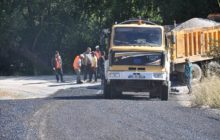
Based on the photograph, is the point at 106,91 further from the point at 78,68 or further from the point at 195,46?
the point at 78,68

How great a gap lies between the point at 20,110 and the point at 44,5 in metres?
31.4

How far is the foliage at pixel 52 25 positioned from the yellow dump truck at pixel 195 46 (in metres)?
14.7

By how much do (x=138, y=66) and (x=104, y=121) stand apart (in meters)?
8.59

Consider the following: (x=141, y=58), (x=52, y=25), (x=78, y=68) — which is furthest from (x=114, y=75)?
(x=52, y=25)

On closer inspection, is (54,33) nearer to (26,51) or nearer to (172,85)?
(26,51)

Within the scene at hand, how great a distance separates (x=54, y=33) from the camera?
2030 inches

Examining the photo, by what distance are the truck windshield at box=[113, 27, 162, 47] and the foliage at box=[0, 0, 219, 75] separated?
2317 cm

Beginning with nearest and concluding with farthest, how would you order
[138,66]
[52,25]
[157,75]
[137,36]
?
[157,75]
[138,66]
[137,36]
[52,25]

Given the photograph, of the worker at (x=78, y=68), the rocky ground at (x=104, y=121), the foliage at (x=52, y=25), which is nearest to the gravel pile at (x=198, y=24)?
the worker at (x=78, y=68)

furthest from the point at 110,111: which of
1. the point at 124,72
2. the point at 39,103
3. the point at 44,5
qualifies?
the point at 44,5

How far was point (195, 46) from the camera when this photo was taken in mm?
33875

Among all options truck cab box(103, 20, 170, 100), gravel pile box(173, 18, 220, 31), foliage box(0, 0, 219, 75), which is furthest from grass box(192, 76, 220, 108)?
foliage box(0, 0, 219, 75)

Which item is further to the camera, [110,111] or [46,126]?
[110,111]

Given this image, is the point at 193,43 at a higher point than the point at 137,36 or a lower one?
lower
